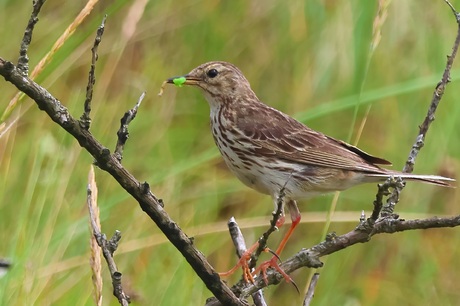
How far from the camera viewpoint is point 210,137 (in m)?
5.85

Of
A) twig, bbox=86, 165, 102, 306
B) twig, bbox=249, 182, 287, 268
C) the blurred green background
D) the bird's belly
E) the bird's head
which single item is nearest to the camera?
twig, bbox=249, 182, 287, 268

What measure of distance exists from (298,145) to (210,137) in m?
1.38

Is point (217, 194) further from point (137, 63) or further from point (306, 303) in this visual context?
point (306, 303)

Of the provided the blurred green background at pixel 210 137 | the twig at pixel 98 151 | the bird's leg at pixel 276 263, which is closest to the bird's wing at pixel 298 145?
the blurred green background at pixel 210 137

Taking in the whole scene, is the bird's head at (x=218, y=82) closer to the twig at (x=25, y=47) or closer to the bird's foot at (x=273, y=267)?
the bird's foot at (x=273, y=267)

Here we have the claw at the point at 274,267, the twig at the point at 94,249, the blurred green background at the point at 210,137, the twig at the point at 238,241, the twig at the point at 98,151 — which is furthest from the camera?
the blurred green background at the point at 210,137

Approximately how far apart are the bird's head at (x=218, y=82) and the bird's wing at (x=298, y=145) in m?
0.19

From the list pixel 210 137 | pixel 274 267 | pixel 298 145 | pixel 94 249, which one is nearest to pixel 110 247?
pixel 94 249

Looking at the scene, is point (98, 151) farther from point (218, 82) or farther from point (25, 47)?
point (218, 82)

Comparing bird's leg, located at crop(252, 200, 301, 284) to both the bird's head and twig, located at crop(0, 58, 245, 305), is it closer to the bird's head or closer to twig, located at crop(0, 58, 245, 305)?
twig, located at crop(0, 58, 245, 305)

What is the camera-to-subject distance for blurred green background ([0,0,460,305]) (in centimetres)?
429

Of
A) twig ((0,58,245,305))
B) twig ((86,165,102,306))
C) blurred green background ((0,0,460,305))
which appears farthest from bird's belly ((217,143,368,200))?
twig ((0,58,245,305))

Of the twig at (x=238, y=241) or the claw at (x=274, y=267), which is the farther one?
the twig at (x=238, y=241)

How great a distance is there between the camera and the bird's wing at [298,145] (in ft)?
14.3
